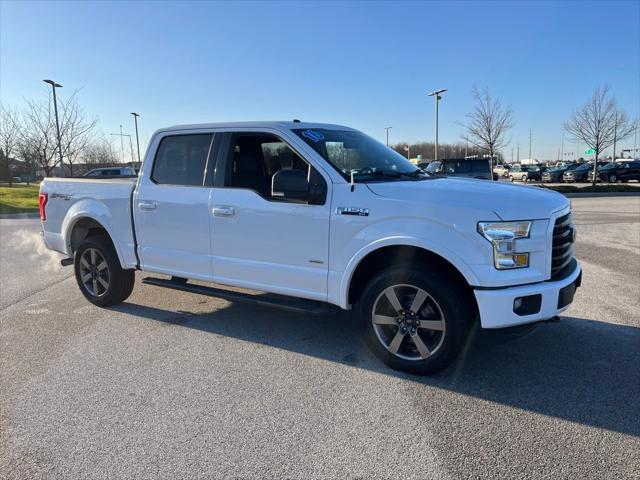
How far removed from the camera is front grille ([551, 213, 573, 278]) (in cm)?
364

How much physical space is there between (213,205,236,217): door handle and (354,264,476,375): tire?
1.50 meters

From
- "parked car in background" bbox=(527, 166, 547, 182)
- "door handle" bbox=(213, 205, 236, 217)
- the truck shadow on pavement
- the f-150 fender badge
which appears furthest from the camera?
"parked car in background" bbox=(527, 166, 547, 182)

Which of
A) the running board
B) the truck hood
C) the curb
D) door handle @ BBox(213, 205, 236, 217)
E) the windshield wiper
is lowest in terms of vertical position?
the curb

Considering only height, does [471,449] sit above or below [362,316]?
below

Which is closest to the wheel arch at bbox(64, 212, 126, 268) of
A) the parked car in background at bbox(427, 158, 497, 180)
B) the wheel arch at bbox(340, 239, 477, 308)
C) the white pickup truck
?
the white pickup truck

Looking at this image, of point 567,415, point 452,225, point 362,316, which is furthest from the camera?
point 362,316

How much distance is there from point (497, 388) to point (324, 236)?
1.78 m

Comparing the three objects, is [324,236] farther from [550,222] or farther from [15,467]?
[15,467]

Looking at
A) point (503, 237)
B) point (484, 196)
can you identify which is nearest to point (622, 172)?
point (484, 196)

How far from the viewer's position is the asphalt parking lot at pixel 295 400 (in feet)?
9.11

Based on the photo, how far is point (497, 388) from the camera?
3.66m

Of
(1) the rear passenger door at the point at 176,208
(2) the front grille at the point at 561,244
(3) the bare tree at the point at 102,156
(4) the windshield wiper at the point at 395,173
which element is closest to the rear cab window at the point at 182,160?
(1) the rear passenger door at the point at 176,208

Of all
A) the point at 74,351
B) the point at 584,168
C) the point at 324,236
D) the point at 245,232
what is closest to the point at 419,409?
the point at 324,236

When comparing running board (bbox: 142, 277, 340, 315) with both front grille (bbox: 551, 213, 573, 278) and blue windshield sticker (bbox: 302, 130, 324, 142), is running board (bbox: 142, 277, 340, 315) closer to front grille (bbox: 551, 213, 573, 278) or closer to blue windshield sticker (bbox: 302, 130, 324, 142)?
blue windshield sticker (bbox: 302, 130, 324, 142)
